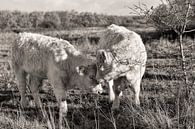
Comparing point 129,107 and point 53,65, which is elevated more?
point 53,65

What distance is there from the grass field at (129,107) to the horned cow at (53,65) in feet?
1.73

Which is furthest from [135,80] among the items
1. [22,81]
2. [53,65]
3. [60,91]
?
[22,81]

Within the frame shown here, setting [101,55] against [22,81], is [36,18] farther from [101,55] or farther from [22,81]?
[101,55]

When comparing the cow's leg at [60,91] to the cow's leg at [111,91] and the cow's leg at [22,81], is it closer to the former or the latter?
the cow's leg at [111,91]

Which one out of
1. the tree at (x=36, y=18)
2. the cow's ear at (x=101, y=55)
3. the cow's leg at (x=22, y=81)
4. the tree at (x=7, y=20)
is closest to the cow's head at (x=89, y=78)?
the cow's ear at (x=101, y=55)

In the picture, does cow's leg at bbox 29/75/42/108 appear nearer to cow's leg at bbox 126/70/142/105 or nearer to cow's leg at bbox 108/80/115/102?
cow's leg at bbox 108/80/115/102

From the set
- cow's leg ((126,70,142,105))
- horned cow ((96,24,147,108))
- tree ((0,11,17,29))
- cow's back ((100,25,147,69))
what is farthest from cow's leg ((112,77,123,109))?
tree ((0,11,17,29))

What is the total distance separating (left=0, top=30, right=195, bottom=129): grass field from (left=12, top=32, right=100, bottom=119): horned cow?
1.73 feet

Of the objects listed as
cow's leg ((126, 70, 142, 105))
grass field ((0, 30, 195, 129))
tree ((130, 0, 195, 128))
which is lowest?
grass field ((0, 30, 195, 129))

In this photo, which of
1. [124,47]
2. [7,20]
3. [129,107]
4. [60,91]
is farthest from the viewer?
[7,20]

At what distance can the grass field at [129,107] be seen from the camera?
6438 mm

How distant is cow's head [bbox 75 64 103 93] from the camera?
24.9 feet

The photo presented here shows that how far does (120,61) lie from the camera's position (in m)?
7.58

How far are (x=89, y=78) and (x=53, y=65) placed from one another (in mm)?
860
